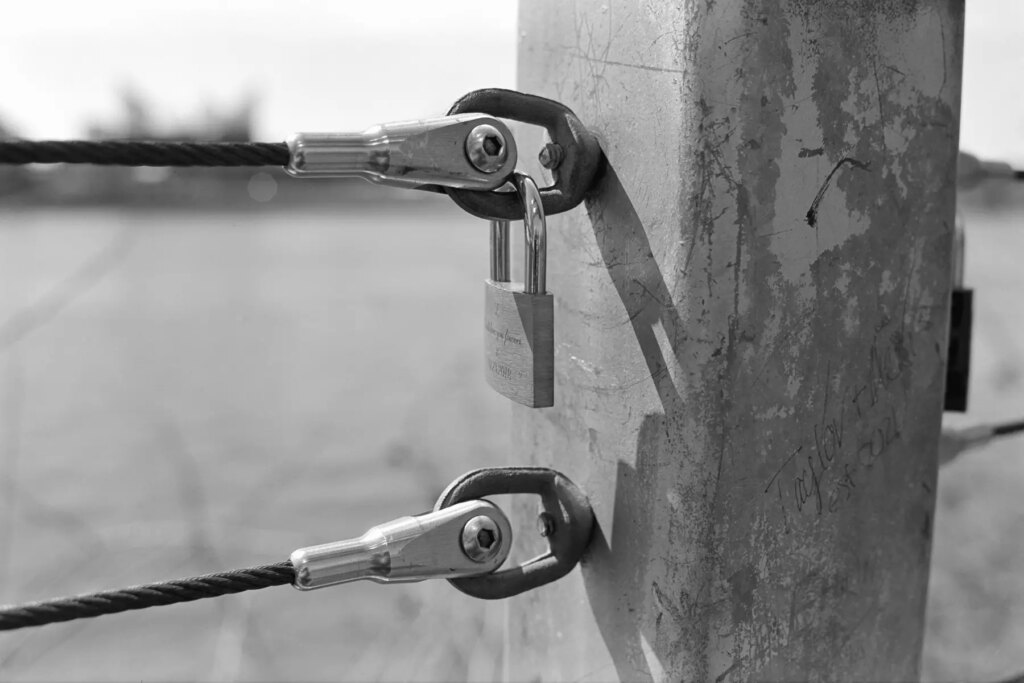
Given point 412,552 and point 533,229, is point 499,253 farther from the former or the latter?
point 412,552

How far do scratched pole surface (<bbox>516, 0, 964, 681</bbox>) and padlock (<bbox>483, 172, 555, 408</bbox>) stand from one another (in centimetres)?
5

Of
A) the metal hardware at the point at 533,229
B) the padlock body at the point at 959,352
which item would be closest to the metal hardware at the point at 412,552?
the metal hardware at the point at 533,229

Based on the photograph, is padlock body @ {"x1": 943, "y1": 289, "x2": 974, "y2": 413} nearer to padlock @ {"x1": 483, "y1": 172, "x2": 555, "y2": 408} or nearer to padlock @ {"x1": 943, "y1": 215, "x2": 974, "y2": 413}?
padlock @ {"x1": 943, "y1": 215, "x2": 974, "y2": 413}

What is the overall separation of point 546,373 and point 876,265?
0.26m

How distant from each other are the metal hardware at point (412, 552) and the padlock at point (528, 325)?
0.30 ft

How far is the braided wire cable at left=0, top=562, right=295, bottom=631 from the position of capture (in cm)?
58

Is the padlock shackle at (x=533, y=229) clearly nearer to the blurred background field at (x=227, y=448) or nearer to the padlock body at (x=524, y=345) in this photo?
the padlock body at (x=524, y=345)

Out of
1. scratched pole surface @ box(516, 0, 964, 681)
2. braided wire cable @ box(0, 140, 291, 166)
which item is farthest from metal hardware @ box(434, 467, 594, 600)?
braided wire cable @ box(0, 140, 291, 166)

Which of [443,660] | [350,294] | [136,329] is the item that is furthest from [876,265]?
[350,294]

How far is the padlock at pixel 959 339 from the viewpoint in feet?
3.24

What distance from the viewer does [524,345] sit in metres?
0.72

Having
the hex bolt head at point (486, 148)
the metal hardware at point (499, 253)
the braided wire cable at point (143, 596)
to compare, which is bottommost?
the braided wire cable at point (143, 596)

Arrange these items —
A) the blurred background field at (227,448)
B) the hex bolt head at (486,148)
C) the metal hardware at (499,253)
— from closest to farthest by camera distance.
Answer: the hex bolt head at (486,148)
the metal hardware at (499,253)
the blurred background field at (227,448)

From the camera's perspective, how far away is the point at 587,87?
742 millimetres
